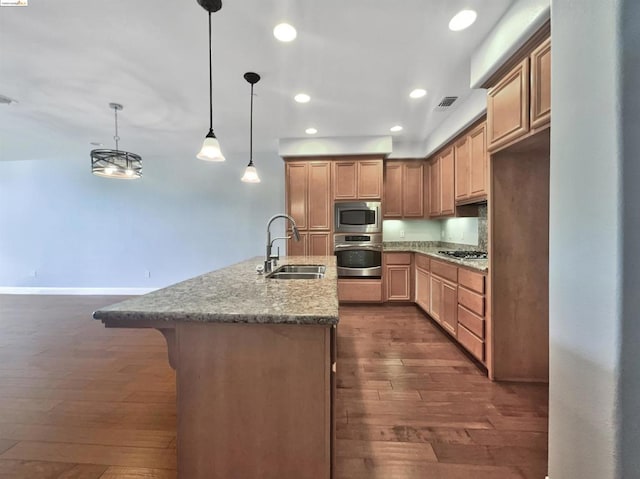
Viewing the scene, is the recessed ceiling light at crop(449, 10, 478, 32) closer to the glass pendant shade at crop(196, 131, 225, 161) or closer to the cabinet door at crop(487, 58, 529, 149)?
the cabinet door at crop(487, 58, 529, 149)

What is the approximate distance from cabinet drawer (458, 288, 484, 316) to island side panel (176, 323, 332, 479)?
6.07 feet

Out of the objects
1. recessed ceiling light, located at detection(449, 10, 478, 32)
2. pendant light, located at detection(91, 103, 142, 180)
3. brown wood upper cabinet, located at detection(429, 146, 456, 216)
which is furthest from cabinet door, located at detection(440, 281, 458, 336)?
pendant light, located at detection(91, 103, 142, 180)

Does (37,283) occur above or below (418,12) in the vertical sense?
below

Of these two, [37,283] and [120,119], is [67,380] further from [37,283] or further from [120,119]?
[37,283]

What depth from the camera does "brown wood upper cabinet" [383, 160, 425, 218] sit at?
4.32m

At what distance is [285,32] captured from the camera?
1.88 metres

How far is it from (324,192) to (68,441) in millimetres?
3583

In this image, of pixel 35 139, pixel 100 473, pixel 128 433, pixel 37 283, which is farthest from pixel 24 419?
pixel 37 283

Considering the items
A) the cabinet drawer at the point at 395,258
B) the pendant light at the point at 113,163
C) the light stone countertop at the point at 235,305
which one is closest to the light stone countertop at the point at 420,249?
the cabinet drawer at the point at 395,258

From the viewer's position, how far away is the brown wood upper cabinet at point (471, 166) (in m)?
2.78

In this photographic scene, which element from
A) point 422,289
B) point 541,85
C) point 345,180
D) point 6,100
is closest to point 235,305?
point 541,85

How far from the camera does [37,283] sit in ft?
17.0

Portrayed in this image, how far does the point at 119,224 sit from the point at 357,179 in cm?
459

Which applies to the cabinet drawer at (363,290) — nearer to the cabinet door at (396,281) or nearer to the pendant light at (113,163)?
the cabinet door at (396,281)
